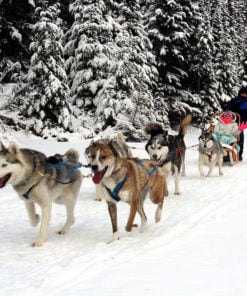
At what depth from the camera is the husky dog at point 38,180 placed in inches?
178

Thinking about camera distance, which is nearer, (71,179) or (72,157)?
(71,179)

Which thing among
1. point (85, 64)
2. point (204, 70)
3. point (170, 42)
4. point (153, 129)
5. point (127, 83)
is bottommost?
point (153, 129)

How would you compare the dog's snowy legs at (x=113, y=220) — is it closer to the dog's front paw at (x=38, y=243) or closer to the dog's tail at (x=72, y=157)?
the dog's front paw at (x=38, y=243)

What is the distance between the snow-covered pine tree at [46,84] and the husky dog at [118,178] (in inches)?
425

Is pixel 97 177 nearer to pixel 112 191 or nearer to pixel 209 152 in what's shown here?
pixel 112 191

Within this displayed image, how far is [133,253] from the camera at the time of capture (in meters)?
4.12

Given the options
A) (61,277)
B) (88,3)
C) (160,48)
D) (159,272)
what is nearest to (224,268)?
(159,272)

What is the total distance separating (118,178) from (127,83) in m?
13.0

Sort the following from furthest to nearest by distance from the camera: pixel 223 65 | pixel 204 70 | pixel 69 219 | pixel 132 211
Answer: pixel 223 65, pixel 204 70, pixel 69 219, pixel 132 211

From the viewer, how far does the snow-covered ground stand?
3.14m

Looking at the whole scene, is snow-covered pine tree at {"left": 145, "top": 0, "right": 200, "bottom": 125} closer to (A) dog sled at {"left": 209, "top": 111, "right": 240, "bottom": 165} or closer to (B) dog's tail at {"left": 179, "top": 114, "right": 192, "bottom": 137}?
(A) dog sled at {"left": 209, "top": 111, "right": 240, "bottom": 165}

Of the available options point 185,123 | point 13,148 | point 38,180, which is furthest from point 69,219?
point 185,123

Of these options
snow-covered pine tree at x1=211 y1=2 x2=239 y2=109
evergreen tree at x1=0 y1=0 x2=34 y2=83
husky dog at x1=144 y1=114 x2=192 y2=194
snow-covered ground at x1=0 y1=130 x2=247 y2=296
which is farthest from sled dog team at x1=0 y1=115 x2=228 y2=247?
snow-covered pine tree at x1=211 y1=2 x2=239 y2=109

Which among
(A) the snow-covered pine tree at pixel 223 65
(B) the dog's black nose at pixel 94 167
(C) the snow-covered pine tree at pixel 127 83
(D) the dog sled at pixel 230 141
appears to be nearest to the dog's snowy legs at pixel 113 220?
(B) the dog's black nose at pixel 94 167
